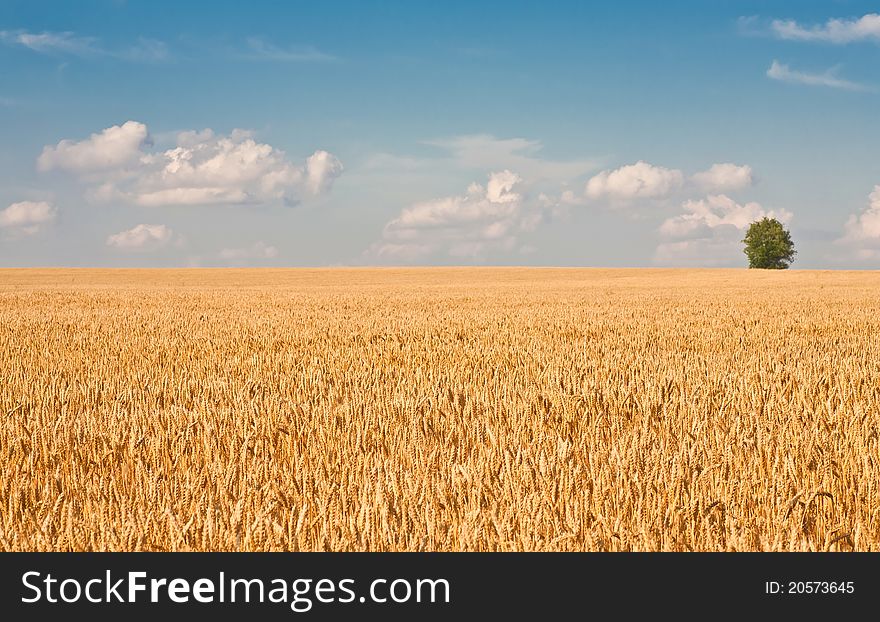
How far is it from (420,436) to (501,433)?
0.51 m

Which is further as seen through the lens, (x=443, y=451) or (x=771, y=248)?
(x=771, y=248)

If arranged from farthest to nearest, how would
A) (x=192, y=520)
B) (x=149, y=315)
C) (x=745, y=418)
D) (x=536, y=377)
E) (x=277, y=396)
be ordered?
(x=149, y=315), (x=536, y=377), (x=277, y=396), (x=745, y=418), (x=192, y=520)

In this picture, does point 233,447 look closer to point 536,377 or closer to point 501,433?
point 501,433

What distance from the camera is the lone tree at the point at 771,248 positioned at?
9312 cm

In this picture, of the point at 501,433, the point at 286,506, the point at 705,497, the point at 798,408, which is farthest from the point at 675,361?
the point at 286,506

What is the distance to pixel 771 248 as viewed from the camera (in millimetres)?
93125

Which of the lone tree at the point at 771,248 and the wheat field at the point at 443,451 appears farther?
the lone tree at the point at 771,248

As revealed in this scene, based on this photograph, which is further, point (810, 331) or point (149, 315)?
point (149, 315)

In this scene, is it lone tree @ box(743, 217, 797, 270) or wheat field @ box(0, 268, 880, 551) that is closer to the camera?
wheat field @ box(0, 268, 880, 551)

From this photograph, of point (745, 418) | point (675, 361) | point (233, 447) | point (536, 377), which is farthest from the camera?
point (675, 361)

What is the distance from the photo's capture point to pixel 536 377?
770cm

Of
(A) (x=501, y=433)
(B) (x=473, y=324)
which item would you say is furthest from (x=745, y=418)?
(B) (x=473, y=324)

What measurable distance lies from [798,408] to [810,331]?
900 cm

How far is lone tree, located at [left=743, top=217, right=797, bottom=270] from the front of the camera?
93125mm
